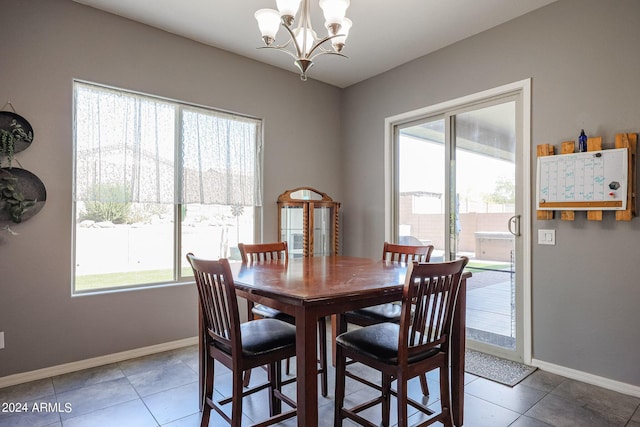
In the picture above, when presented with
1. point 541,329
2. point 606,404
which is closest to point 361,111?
point 541,329

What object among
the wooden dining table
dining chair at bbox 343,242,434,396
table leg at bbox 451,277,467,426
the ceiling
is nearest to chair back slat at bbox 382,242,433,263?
dining chair at bbox 343,242,434,396

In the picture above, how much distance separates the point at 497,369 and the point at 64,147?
3756mm

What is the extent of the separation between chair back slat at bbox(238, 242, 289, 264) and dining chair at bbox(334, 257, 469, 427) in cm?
118

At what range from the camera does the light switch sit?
2798 mm

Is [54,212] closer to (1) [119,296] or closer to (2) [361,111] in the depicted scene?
(1) [119,296]

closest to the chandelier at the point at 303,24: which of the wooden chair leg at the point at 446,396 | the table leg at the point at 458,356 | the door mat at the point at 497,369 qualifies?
the table leg at the point at 458,356

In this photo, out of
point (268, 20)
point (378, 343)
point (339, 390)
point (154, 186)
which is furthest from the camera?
point (154, 186)

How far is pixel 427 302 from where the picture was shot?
5.42 feet

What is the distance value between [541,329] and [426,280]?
184 centimetres

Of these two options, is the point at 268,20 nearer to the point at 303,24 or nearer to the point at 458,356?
the point at 303,24

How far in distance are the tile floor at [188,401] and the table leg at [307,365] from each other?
0.67 meters

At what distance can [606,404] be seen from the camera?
2.28 m

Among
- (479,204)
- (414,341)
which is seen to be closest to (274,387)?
(414,341)

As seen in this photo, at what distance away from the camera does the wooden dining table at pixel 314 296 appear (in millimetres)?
1512
